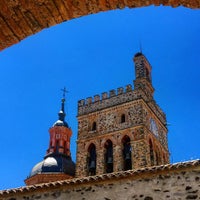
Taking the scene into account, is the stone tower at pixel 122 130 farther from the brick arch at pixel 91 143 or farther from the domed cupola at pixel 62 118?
the domed cupola at pixel 62 118

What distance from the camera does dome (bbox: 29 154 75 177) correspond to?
995 inches

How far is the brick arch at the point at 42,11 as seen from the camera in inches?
93.0

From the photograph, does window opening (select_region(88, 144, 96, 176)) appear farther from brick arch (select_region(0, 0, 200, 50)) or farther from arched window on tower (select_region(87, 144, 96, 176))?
brick arch (select_region(0, 0, 200, 50))

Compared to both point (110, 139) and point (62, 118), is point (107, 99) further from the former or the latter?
point (62, 118)

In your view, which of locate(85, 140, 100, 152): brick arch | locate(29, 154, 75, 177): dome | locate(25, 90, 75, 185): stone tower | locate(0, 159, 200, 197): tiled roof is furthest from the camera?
locate(29, 154, 75, 177): dome

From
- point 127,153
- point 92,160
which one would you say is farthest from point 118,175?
point 92,160

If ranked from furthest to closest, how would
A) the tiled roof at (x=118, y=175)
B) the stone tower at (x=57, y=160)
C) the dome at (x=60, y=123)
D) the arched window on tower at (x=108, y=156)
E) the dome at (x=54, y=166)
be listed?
the dome at (x=60, y=123), the dome at (x=54, y=166), the stone tower at (x=57, y=160), the arched window on tower at (x=108, y=156), the tiled roof at (x=118, y=175)

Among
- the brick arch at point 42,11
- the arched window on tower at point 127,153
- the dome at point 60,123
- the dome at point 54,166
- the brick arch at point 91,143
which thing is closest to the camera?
the brick arch at point 42,11

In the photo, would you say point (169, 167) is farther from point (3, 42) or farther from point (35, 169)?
point (35, 169)

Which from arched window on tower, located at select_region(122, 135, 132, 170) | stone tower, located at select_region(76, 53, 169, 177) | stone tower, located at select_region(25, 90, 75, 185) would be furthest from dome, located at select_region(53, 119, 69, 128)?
arched window on tower, located at select_region(122, 135, 132, 170)

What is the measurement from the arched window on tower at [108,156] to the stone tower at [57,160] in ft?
13.8

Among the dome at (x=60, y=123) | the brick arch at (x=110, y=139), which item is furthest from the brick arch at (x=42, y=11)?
the dome at (x=60, y=123)

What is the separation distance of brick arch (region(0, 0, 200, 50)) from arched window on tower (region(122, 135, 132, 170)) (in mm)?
19019

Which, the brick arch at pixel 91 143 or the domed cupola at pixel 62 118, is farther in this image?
the domed cupola at pixel 62 118
